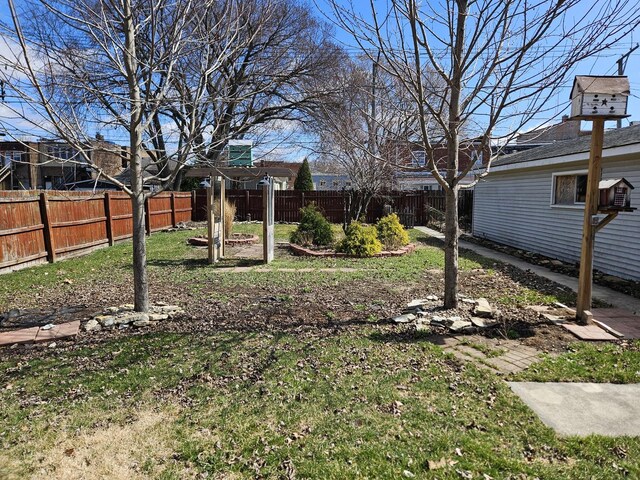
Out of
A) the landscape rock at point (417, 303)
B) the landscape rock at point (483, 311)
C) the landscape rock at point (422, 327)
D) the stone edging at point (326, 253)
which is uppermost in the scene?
the stone edging at point (326, 253)

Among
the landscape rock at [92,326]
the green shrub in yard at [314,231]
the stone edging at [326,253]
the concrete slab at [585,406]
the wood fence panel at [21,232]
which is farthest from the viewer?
the green shrub in yard at [314,231]

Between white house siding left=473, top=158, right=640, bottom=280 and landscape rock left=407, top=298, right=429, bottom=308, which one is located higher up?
white house siding left=473, top=158, right=640, bottom=280

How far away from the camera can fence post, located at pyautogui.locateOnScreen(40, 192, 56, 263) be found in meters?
8.90

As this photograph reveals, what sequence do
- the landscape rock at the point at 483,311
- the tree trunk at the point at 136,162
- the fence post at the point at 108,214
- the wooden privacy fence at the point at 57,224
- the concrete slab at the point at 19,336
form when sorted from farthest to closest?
the fence post at the point at 108,214 < the wooden privacy fence at the point at 57,224 < the landscape rock at the point at 483,311 < the tree trunk at the point at 136,162 < the concrete slab at the point at 19,336

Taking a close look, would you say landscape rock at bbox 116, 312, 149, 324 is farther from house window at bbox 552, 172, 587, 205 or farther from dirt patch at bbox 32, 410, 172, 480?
house window at bbox 552, 172, 587, 205

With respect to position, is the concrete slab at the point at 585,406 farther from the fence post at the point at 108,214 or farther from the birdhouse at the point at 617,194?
the fence post at the point at 108,214

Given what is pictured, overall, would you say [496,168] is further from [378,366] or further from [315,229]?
[378,366]

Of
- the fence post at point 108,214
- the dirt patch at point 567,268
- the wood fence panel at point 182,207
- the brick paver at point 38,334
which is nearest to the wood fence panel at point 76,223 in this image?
the fence post at point 108,214

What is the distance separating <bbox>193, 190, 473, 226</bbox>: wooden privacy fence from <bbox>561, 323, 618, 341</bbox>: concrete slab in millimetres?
14904

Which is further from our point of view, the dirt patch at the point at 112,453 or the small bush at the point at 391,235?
the small bush at the point at 391,235

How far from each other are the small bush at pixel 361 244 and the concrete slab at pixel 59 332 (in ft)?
19.9

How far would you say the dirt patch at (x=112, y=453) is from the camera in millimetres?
2207

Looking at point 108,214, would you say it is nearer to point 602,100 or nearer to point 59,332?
point 59,332

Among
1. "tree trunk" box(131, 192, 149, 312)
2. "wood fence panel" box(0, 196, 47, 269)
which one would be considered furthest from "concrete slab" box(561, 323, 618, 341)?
"wood fence panel" box(0, 196, 47, 269)
